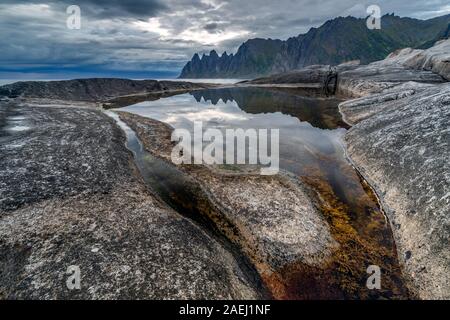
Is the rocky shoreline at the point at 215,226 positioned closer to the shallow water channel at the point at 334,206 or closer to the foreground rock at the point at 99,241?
the foreground rock at the point at 99,241

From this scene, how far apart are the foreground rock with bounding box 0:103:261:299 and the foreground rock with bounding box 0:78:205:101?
350 ft

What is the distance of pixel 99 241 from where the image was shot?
1733cm

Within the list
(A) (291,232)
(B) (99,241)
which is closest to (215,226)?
(A) (291,232)

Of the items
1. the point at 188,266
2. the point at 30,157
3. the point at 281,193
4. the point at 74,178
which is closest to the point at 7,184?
the point at 74,178

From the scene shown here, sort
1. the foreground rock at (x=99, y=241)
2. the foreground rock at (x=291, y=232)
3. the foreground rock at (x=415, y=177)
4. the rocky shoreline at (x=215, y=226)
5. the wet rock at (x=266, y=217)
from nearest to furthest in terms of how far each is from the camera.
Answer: the foreground rock at (x=99, y=241)
the rocky shoreline at (x=215, y=226)
the foreground rock at (x=415, y=177)
the foreground rock at (x=291, y=232)
the wet rock at (x=266, y=217)

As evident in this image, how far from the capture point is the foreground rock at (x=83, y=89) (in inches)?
4616

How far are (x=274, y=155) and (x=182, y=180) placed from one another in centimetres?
1335

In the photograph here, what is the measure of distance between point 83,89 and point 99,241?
147m

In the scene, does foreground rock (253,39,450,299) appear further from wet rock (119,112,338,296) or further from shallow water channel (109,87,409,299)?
wet rock (119,112,338,296)

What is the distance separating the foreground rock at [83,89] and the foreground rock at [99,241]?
107m

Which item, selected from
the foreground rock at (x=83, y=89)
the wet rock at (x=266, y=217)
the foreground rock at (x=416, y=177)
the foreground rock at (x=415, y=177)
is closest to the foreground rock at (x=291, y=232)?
the wet rock at (x=266, y=217)

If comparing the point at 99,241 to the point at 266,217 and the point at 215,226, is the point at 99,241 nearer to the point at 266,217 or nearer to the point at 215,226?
the point at 215,226
